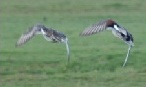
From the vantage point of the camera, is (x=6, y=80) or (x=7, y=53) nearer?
(x=6, y=80)

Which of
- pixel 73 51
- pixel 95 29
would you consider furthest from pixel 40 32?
pixel 73 51

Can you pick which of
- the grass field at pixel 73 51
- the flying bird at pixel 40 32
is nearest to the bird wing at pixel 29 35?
the flying bird at pixel 40 32

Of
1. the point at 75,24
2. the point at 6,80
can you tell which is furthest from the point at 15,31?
the point at 6,80

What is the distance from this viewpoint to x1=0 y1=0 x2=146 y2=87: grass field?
11.0m

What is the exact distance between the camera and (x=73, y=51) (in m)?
13.9

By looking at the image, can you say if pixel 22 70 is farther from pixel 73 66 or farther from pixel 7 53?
pixel 7 53

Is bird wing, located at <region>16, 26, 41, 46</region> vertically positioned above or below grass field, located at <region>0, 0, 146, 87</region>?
above

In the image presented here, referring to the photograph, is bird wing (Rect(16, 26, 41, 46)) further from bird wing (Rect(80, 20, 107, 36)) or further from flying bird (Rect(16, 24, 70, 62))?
bird wing (Rect(80, 20, 107, 36))

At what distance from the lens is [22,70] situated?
39.0ft

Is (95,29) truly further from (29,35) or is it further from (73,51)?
(73,51)

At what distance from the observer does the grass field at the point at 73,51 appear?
11.0m

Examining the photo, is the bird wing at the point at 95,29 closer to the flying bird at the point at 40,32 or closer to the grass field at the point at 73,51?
the flying bird at the point at 40,32

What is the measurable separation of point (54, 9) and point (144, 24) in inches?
177

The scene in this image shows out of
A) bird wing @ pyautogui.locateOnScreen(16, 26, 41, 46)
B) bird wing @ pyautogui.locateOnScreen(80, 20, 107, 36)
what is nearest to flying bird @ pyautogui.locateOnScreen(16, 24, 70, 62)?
bird wing @ pyautogui.locateOnScreen(16, 26, 41, 46)
